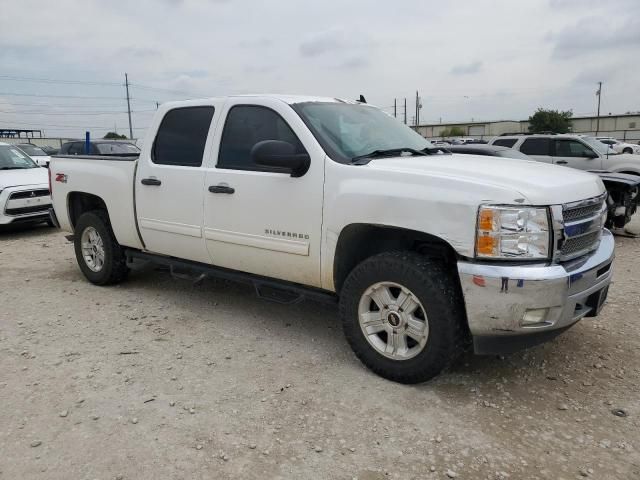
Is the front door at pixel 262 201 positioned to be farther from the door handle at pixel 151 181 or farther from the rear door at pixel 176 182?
the door handle at pixel 151 181

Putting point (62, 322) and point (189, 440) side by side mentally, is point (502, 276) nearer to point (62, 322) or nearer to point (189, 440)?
point (189, 440)

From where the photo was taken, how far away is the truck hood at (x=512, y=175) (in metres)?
2.95

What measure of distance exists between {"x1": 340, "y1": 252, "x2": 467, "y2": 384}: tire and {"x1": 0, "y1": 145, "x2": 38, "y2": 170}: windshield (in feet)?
28.7

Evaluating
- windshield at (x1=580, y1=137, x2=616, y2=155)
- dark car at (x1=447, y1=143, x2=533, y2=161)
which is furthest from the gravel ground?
windshield at (x1=580, y1=137, x2=616, y2=155)

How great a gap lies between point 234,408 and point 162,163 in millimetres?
2499

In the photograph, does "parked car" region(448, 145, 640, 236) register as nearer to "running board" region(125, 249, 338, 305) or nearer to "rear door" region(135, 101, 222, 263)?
"rear door" region(135, 101, 222, 263)

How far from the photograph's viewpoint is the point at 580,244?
322 centimetres

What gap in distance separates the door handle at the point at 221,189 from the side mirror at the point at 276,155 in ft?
2.04

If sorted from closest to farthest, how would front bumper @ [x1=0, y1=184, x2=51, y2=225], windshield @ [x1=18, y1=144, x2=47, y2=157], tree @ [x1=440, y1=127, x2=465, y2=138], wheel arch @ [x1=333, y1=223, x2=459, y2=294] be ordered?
wheel arch @ [x1=333, y1=223, x2=459, y2=294] → front bumper @ [x1=0, y1=184, x2=51, y2=225] → windshield @ [x1=18, y1=144, x2=47, y2=157] → tree @ [x1=440, y1=127, x2=465, y2=138]

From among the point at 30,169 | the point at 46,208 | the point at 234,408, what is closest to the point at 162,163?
the point at 234,408

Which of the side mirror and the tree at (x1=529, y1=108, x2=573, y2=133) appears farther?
the tree at (x1=529, y1=108, x2=573, y2=133)

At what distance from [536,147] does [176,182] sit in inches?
410

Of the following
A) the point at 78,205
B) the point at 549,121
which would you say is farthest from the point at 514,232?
the point at 549,121

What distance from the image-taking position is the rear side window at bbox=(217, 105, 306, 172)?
3.98m
